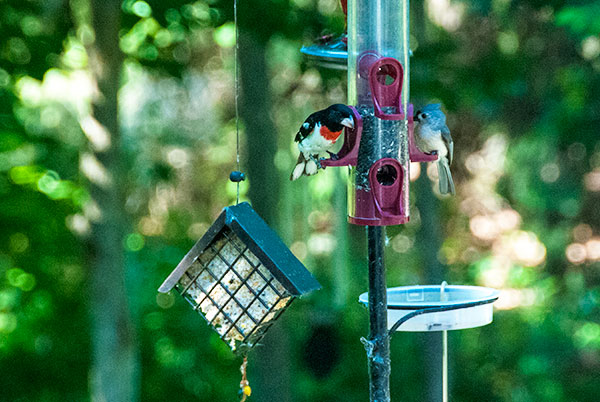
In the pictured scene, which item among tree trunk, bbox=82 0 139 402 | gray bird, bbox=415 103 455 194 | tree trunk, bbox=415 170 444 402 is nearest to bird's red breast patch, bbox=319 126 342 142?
gray bird, bbox=415 103 455 194

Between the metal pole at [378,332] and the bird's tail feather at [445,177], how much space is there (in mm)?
728

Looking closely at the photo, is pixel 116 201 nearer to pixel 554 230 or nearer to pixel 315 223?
pixel 554 230

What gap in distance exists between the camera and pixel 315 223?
488 inches

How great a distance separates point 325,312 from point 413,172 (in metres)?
1.81

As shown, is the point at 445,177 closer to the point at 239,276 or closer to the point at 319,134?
the point at 319,134

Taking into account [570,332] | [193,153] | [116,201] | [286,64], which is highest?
[286,64]

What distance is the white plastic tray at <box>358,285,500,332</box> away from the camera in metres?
2.34

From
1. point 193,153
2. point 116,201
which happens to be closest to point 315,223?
point 193,153

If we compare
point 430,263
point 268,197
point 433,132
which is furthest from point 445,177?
point 430,263

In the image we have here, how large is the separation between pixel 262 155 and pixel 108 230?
1.40 meters

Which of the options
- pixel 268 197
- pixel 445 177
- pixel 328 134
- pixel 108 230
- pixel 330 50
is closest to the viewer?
pixel 328 134

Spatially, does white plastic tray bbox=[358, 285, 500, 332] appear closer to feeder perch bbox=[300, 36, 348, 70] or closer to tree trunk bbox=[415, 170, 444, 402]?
feeder perch bbox=[300, 36, 348, 70]

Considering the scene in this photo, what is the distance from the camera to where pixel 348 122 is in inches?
95.6

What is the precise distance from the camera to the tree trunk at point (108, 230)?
4.28 meters
